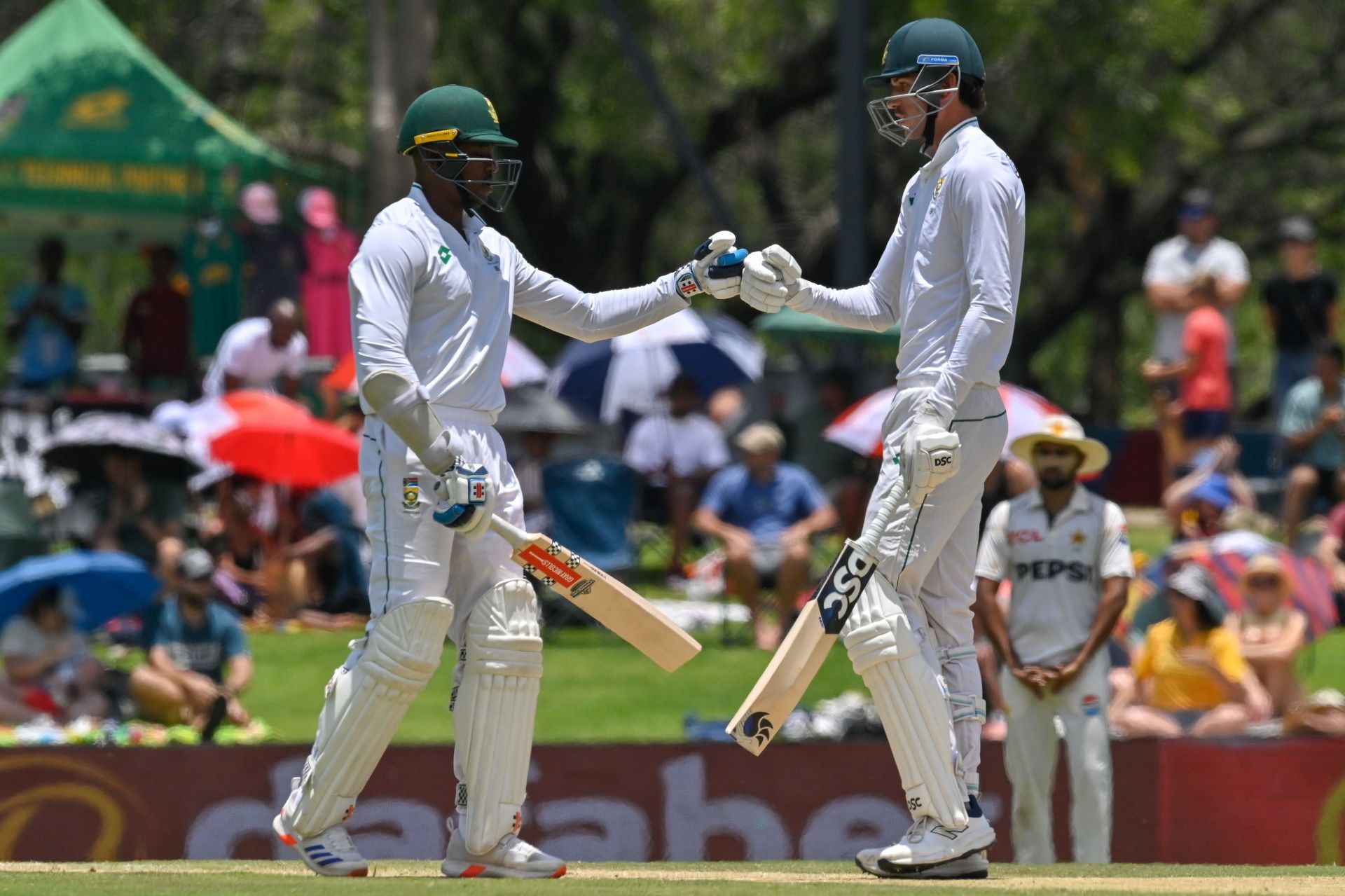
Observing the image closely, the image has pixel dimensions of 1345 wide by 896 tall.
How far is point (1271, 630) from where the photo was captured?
10492 millimetres

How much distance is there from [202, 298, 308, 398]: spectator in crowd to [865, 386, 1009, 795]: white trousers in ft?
29.9

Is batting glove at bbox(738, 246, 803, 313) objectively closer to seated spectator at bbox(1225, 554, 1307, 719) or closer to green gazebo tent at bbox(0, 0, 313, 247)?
seated spectator at bbox(1225, 554, 1307, 719)

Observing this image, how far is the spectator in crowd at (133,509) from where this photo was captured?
13.1 m

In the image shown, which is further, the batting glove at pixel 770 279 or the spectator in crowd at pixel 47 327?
the spectator in crowd at pixel 47 327

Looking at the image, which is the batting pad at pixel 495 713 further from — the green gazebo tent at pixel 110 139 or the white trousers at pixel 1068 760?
the green gazebo tent at pixel 110 139

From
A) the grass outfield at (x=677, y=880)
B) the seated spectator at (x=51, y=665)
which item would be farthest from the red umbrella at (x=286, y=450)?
the grass outfield at (x=677, y=880)

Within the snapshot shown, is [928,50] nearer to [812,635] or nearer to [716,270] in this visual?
[716,270]

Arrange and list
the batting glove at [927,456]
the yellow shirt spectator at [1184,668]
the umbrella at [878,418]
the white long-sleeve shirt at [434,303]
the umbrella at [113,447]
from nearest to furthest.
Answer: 1. the batting glove at [927,456]
2. the white long-sleeve shirt at [434,303]
3. the yellow shirt spectator at [1184,668]
4. the umbrella at [878,418]
5. the umbrella at [113,447]

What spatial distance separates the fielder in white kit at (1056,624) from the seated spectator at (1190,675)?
1342mm

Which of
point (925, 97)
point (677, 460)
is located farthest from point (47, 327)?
point (925, 97)

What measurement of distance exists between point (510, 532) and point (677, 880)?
1.07 m

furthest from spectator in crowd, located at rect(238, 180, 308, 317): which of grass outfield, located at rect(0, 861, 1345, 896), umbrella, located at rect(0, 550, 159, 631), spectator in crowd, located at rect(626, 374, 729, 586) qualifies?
grass outfield, located at rect(0, 861, 1345, 896)

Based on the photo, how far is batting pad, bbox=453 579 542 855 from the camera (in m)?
6.02

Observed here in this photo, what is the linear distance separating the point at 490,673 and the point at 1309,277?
31.8 ft
